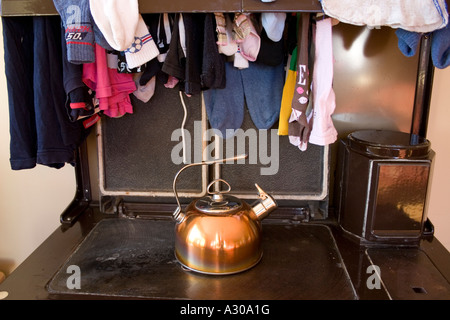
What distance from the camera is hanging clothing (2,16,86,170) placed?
3.68 ft

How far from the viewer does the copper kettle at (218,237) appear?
1037 mm

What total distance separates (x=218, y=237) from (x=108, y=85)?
0.56 meters

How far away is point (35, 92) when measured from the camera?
1.14 metres

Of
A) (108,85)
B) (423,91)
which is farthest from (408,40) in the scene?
(108,85)

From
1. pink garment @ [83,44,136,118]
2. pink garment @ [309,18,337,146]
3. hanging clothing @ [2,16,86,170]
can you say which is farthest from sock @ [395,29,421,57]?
hanging clothing @ [2,16,86,170]

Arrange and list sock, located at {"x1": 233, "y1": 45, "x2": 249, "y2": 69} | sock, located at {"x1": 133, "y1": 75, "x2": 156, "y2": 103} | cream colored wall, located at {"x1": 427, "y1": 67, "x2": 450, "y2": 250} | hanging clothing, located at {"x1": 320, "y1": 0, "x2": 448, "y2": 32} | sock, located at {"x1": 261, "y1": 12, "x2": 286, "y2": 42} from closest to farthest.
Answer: hanging clothing, located at {"x1": 320, "y1": 0, "x2": 448, "y2": 32} → sock, located at {"x1": 261, "y1": 12, "x2": 286, "y2": 42} → sock, located at {"x1": 233, "y1": 45, "x2": 249, "y2": 69} → sock, located at {"x1": 133, "y1": 75, "x2": 156, "y2": 103} → cream colored wall, located at {"x1": 427, "y1": 67, "x2": 450, "y2": 250}

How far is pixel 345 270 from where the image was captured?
3.59 ft

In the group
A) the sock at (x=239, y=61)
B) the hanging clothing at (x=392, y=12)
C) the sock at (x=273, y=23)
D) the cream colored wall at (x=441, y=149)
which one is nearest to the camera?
the hanging clothing at (x=392, y=12)

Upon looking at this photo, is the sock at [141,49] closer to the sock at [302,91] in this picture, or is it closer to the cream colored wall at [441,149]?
the sock at [302,91]

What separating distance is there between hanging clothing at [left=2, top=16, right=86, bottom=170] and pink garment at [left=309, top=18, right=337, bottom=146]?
73cm

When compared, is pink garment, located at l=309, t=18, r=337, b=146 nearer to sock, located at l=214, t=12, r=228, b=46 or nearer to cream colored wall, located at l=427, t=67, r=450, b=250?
sock, located at l=214, t=12, r=228, b=46

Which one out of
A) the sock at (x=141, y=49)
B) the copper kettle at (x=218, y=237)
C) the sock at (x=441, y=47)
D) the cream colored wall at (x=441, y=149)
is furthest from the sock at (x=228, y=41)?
the cream colored wall at (x=441, y=149)

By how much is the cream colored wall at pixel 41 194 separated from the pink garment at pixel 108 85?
429 millimetres

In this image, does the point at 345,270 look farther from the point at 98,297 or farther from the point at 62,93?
the point at 62,93
